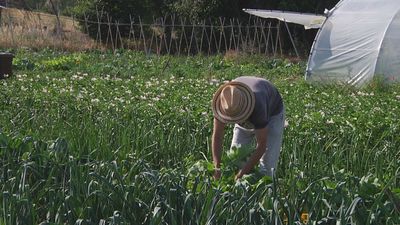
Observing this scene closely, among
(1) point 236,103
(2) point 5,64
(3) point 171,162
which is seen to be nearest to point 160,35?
(2) point 5,64

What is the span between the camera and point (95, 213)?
3.42m

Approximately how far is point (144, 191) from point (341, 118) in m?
3.20

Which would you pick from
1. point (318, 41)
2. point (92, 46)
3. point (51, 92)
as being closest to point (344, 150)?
point (51, 92)

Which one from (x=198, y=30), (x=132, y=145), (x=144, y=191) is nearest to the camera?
(x=144, y=191)

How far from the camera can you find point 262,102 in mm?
4219

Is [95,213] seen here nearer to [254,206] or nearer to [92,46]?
[254,206]

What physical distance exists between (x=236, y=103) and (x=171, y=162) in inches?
45.0

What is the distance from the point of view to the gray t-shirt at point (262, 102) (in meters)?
4.17

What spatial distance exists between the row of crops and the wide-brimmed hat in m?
0.24

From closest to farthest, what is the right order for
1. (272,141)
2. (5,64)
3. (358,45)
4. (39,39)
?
(272,141), (5,64), (358,45), (39,39)

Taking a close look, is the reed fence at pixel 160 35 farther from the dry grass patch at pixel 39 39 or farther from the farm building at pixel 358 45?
the farm building at pixel 358 45

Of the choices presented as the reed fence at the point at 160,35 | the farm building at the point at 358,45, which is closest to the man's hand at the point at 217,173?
the farm building at the point at 358,45

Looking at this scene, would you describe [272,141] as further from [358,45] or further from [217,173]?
[358,45]

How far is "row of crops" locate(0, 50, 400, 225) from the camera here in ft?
10.8
